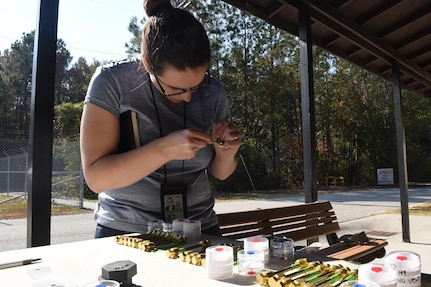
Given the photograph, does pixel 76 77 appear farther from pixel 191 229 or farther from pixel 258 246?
pixel 258 246

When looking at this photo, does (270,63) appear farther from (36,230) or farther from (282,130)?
(36,230)

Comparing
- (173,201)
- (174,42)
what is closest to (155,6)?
(174,42)

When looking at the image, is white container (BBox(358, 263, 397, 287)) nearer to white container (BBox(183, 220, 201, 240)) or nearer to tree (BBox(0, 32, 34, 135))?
white container (BBox(183, 220, 201, 240))

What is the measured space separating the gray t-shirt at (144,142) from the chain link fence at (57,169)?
15.1 ft

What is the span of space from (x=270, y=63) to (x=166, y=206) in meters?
16.3

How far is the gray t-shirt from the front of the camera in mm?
1078

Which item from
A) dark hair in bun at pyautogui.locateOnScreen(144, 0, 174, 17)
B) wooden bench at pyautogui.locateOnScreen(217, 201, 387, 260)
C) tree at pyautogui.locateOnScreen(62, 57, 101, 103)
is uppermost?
tree at pyautogui.locateOnScreen(62, 57, 101, 103)

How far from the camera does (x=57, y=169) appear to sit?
6699 mm

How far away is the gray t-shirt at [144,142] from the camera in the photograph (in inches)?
42.4

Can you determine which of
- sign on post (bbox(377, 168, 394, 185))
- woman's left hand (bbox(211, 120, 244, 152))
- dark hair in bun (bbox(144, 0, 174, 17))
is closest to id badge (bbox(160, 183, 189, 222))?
woman's left hand (bbox(211, 120, 244, 152))

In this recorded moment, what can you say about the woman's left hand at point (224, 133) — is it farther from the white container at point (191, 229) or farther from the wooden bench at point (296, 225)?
the wooden bench at point (296, 225)

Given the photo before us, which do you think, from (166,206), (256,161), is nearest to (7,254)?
(166,206)

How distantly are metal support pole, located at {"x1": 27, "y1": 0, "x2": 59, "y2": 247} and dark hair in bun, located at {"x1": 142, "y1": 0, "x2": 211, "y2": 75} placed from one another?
2.08 feet

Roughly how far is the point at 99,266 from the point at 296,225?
190cm
